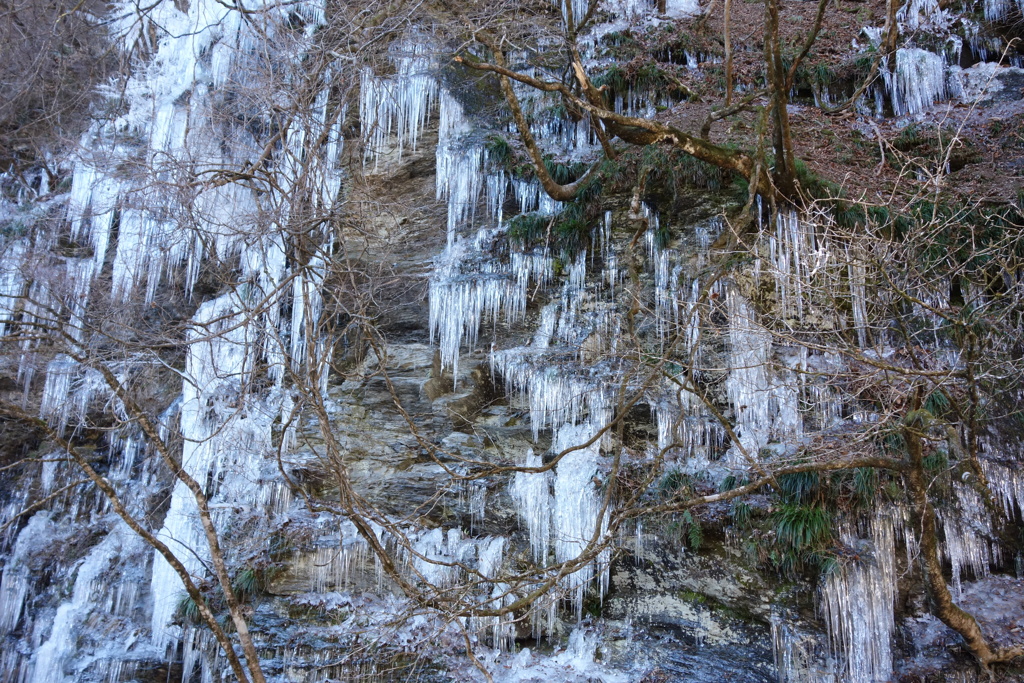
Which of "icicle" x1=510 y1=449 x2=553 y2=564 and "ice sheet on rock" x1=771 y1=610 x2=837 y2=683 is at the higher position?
"icicle" x1=510 y1=449 x2=553 y2=564

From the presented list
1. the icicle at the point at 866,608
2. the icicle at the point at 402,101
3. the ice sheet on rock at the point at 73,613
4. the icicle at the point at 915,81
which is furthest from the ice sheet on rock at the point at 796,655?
the ice sheet on rock at the point at 73,613

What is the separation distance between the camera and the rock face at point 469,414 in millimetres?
6773

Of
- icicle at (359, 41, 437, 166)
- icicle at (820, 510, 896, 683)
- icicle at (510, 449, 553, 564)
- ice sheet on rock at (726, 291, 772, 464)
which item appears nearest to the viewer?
icicle at (820, 510, 896, 683)

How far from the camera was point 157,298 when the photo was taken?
1133 cm

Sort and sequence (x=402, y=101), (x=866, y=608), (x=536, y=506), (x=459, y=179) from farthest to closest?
(x=402, y=101)
(x=459, y=179)
(x=536, y=506)
(x=866, y=608)

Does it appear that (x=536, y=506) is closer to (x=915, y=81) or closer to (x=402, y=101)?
(x=402, y=101)

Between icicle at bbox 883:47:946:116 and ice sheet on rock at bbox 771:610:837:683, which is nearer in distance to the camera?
ice sheet on rock at bbox 771:610:837:683

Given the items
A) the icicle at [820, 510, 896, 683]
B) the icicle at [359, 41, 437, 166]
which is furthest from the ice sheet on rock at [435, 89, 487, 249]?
the icicle at [820, 510, 896, 683]

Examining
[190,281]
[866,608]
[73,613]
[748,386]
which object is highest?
[190,281]

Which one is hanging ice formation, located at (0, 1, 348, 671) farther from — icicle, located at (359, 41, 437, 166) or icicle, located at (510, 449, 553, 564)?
icicle, located at (510, 449, 553, 564)

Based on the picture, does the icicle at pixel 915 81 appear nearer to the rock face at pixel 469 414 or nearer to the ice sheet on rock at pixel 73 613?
the rock face at pixel 469 414

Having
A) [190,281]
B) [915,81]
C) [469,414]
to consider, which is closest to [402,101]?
[190,281]

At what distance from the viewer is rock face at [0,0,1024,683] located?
6773 mm

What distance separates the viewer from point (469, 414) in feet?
30.0
